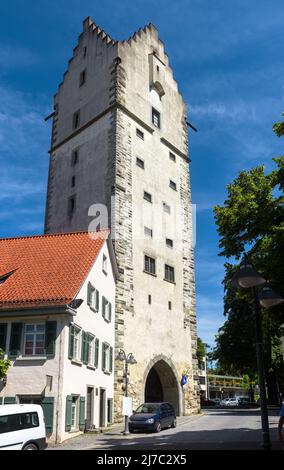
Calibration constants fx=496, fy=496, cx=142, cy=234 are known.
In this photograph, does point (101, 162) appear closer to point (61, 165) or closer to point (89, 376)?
point (61, 165)

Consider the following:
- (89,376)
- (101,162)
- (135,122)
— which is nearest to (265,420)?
(89,376)

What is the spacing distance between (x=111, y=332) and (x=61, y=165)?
16.0m

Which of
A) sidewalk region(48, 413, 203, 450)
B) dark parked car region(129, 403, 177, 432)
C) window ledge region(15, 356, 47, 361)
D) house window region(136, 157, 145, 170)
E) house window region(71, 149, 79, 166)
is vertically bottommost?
sidewalk region(48, 413, 203, 450)

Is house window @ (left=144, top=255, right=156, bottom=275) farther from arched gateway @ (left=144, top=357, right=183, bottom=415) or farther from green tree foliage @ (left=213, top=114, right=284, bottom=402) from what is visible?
green tree foliage @ (left=213, top=114, right=284, bottom=402)

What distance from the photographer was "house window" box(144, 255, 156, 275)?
111 feet

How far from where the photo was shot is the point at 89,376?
24.0 meters

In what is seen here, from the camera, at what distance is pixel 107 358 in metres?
27.5

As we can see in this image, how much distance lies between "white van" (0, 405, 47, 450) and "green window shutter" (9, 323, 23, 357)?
6.35 m

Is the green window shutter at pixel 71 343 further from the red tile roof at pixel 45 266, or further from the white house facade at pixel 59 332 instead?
the red tile roof at pixel 45 266

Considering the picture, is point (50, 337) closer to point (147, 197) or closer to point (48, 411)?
point (48, 411)

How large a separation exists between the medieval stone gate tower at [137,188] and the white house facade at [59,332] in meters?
3.90

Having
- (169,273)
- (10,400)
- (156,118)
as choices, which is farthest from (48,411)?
(156,118)

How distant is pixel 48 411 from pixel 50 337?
9.63 feet

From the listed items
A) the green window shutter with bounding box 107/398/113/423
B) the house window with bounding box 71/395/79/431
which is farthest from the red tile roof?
the green window shutter with bounding box 107/398/113/423
